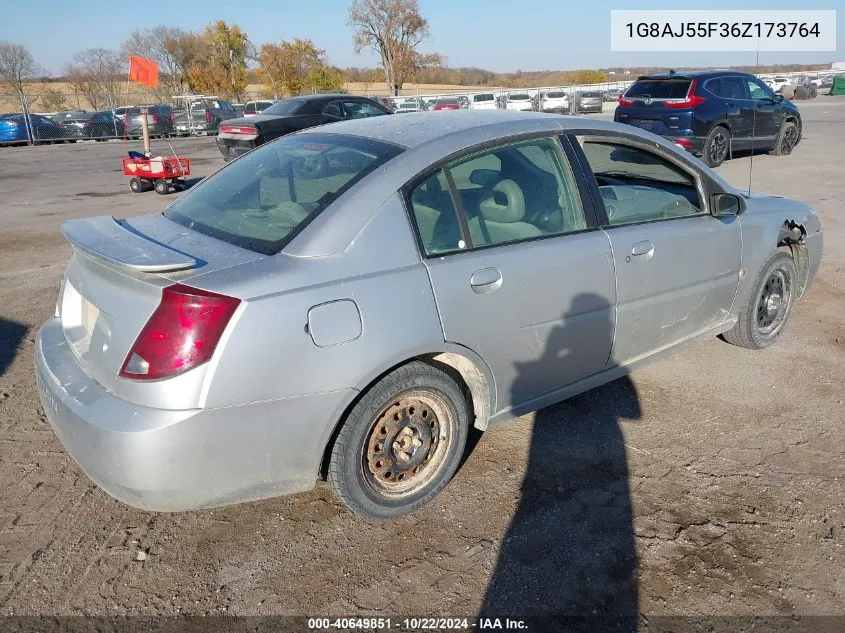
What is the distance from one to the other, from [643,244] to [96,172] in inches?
654

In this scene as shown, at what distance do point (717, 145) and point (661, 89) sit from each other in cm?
159

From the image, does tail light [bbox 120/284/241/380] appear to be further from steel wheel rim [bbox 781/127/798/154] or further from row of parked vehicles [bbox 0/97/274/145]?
row of parked vehicles [bbox 0/97/274/145]

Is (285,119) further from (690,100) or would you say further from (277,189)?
(277,189)

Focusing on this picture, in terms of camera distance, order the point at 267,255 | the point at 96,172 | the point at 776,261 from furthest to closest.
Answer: the point at 96,172
the point at 776,261
the point at 267,255

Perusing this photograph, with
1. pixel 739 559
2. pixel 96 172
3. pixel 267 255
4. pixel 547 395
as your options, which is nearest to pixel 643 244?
pixel 547 395

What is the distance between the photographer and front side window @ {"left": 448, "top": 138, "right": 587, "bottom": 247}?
3.18 m

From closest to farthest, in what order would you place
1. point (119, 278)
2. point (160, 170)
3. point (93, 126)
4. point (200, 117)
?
point (119, 278), point (160, 170), point (93, 126), point (200, 117)

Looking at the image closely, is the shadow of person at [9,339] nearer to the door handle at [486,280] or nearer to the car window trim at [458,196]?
the car window trim at [458,196]

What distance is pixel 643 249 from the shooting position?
362cm

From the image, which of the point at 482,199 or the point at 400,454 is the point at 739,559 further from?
the point at 482,199

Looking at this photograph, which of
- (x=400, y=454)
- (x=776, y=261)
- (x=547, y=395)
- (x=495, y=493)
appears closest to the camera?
(x=400, y=454)

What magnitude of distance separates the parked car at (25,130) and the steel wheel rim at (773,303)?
28.3 m

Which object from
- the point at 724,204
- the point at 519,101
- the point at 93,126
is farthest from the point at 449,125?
the point at 519,101

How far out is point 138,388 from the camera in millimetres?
2457
